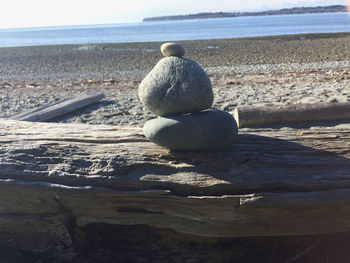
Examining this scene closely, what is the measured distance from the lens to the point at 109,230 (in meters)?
3.15

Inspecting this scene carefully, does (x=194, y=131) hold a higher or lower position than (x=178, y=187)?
higher

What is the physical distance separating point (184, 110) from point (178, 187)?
64 cm

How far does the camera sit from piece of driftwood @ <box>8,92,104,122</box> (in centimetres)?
678

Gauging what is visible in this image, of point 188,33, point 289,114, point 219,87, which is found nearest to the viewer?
point 289,114

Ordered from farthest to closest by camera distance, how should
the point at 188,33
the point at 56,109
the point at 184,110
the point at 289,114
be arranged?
the point at 188,33, the point at 56,109, the point at 289,114, the point at 184,110

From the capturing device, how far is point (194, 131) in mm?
2883

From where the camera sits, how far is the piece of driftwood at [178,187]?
8.99 feet

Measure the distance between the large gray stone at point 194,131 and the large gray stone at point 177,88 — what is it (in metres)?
0.09

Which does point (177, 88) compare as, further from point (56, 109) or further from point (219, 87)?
point (219, 87)

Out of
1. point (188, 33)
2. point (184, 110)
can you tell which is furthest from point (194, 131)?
point (188, 33)

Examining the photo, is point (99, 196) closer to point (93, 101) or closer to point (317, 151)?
point (317, 151)

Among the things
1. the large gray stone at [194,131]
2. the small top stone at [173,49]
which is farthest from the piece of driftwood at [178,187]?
the small top stone at [173,49]

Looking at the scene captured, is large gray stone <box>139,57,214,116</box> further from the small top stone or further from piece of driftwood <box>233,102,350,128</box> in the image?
piece of driftwood <box>233,102,350,128</box>

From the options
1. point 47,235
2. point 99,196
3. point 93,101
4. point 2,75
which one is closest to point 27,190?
point 47,235
